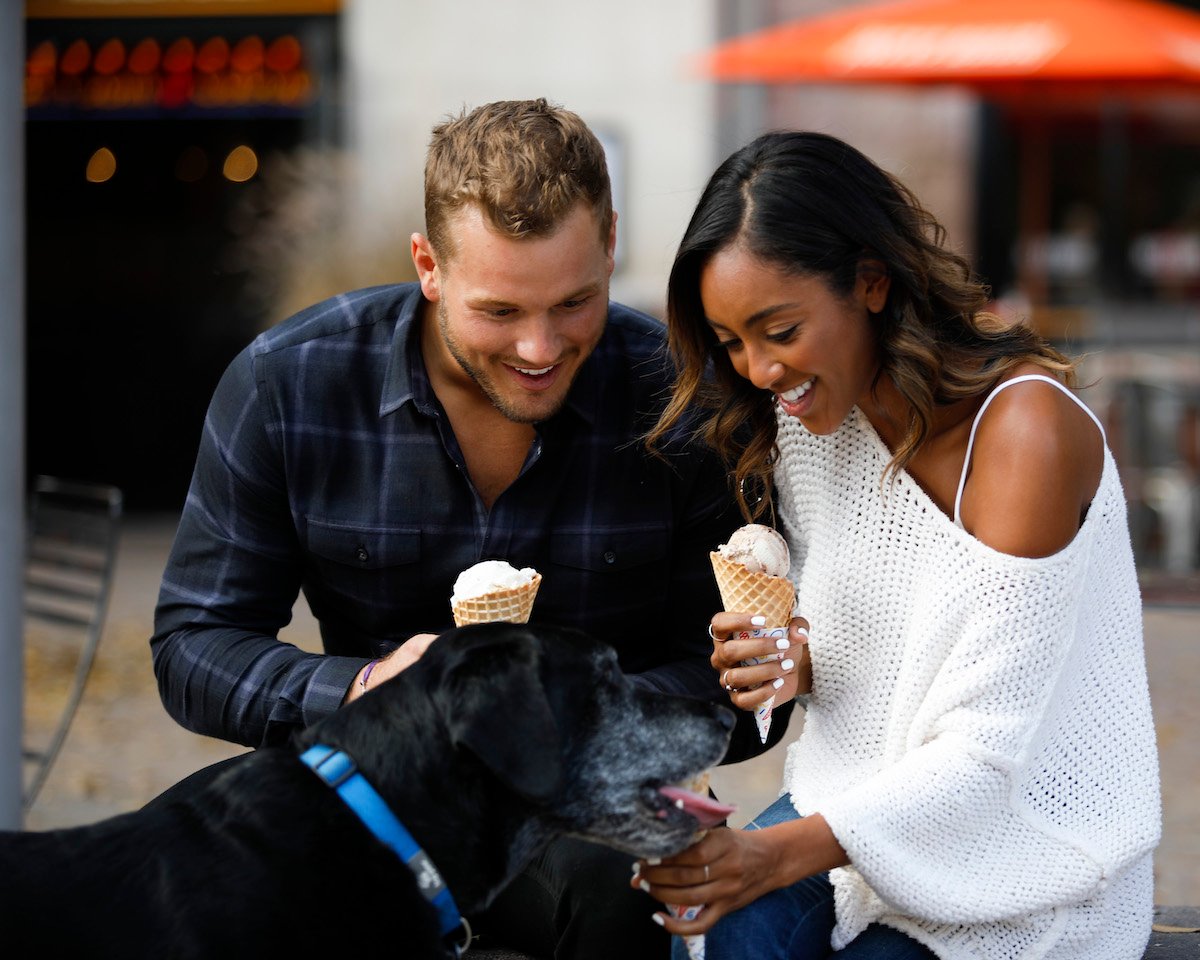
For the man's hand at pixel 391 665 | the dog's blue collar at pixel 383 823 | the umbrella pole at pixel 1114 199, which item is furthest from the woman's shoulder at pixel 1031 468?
the umbrella pole at pixel 1114 199

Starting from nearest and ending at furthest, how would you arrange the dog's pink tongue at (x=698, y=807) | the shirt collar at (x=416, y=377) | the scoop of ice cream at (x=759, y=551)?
the dog's pink tongue at (x=698, y=807), the scoop of ice cream at (x=759, y=551), the shirt collar at (x=416, y=377)

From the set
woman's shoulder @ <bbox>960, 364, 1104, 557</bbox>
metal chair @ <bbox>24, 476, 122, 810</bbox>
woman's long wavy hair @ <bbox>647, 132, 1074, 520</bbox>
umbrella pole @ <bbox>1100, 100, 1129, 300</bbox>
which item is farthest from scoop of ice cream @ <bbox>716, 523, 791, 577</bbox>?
umbrella pole @ <bbox>1100, 100, 1129, 300</bbox>

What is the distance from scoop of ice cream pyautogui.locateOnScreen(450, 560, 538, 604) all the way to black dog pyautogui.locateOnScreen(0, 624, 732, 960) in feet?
0.80

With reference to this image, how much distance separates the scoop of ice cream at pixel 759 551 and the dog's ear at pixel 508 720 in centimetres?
62

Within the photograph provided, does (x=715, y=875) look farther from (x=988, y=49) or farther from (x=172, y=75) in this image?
(x=172, y=75)

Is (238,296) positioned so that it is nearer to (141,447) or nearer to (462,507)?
(141,447)

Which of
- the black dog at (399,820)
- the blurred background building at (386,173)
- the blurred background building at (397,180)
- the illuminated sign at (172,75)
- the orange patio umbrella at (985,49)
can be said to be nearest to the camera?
the black dog at (399,820)

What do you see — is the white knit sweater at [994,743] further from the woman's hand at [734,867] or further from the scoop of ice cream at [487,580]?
the scoop of ice cream at [487,580]

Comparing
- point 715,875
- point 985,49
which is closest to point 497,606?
point 715,875

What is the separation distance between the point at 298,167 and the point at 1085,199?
231 inches

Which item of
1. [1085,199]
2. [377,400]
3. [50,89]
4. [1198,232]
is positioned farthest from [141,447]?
[377,400]

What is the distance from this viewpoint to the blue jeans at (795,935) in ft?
9.34

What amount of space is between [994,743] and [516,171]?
1.40 meters

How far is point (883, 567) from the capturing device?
2.96 m
